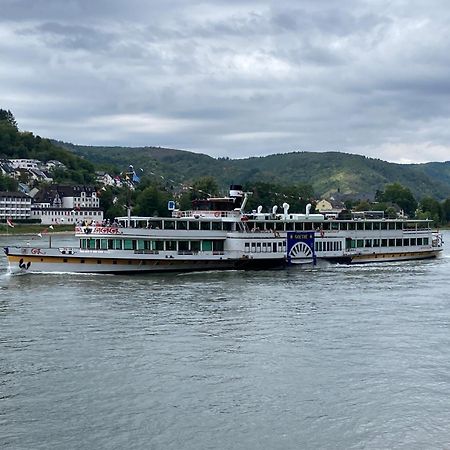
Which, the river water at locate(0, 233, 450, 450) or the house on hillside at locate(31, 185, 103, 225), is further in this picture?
the house on hillside at locate(31, 185, 103, 225)

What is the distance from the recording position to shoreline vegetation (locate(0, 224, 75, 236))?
14288 cm

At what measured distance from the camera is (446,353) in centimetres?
2997

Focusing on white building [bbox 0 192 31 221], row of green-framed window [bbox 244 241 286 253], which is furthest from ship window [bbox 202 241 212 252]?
white building [bbox 0 192 31 221]

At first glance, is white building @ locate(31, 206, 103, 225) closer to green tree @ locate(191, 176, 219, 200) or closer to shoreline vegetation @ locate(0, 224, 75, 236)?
shoreline vegetation @ locate(0, 224, 75, 236)

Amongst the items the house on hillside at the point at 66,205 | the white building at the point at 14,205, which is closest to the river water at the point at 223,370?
the house on hillside at the point at 66,205

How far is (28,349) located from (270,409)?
38.7 feet

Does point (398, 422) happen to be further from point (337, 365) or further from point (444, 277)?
point (444, 277)

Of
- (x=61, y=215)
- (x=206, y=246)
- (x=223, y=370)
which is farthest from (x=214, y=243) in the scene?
(x=61, y=215)

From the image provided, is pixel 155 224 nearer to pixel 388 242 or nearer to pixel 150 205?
pixel 388 242

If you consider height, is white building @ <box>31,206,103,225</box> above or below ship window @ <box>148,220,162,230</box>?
above

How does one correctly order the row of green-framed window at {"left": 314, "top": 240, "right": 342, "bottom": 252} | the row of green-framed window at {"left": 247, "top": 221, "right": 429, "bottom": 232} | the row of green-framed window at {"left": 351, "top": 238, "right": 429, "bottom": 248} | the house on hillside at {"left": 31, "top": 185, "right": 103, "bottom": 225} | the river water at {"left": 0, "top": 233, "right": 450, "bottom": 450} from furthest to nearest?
the house on hillside at {"left": 31, "top": 185, "right": 103, "bottom": 225} < the row of green-framed window at {"left": 351, "top": 238, "right": 429, "bottom": 248} < the row of green-framed window at {"left": 314, "top": 240, "right": 342, "bottom": 252} < the row of green-framed window at {"left": 247, "top": 221, "right": 429, "bottom": 232} < the river water at {"left": 0, "top": 233, "right": 450, "bottom": 450}

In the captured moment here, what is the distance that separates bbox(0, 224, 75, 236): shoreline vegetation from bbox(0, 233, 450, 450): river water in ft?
324

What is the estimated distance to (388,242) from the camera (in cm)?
7281

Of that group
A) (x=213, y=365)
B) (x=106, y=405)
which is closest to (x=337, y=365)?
(x=213, y=365)
